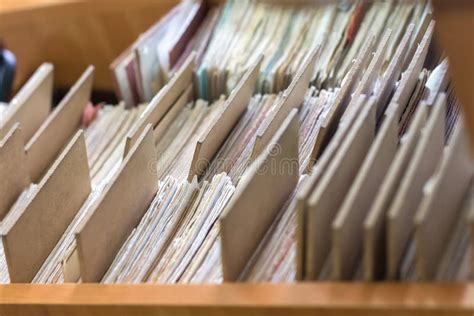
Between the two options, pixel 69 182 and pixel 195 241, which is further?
pixel 69 182

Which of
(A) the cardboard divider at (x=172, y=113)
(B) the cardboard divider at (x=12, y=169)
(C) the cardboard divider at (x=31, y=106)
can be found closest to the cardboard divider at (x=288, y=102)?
(A) the cardboard divider at (x=172, y=113)

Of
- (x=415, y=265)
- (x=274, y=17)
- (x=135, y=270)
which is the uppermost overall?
(x=274, y=17)

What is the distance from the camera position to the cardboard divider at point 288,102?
948 millimetres

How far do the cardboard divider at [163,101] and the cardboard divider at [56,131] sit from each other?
0.18 m

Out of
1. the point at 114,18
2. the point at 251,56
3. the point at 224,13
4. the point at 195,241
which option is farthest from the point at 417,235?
the point at 114,18

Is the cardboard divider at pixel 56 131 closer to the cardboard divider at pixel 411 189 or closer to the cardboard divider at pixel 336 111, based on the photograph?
the cardboard divider at pixel 336 111

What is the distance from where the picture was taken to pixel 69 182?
1028 millimetres

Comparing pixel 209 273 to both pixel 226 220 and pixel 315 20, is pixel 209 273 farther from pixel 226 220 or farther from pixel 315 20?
pixel 315 20

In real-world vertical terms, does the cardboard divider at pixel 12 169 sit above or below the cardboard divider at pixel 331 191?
below

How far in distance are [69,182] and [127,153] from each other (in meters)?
0.09

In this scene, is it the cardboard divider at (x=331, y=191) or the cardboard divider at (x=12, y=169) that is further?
the cardboard divider at (x=12, y=169)

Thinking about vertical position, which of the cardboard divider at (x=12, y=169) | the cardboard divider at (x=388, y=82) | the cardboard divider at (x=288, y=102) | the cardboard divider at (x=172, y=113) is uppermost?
the cardboard divider at (x=388, y=82)

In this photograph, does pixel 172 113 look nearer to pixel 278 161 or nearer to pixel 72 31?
pixel 278 161

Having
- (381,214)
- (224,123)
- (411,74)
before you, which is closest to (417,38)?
(411,74)
